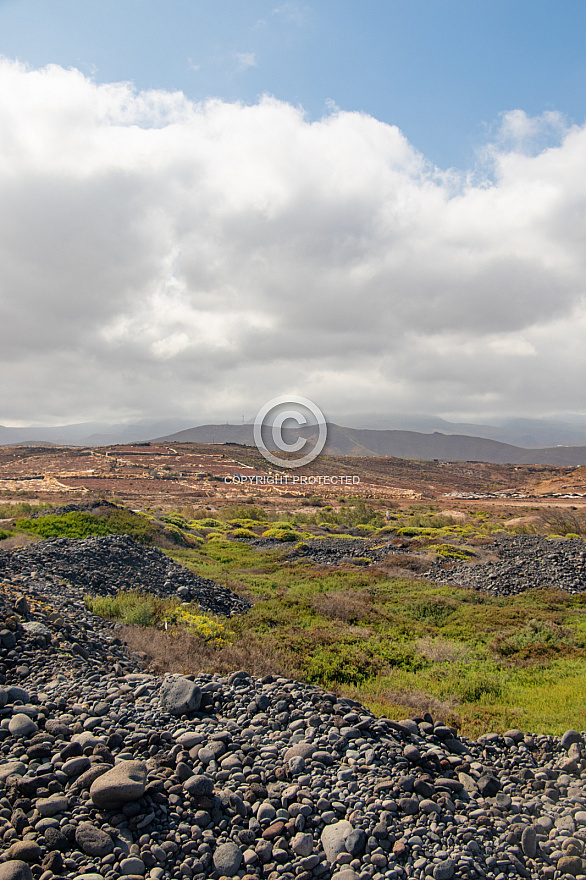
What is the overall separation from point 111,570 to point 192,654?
756cm

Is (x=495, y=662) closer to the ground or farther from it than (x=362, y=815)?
closer to the ground

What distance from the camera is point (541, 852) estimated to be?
13.7 ft

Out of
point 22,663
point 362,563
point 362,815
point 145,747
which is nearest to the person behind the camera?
point 362,815

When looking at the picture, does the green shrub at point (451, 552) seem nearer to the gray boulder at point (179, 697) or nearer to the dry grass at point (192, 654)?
the dry grass at point (192, 654)

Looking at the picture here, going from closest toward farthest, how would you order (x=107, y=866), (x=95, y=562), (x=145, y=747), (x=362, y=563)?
(x=107, y=866), (x=145, y=747), (x=95, y=562), (x=362, y=563)

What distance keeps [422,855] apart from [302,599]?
11475 mm

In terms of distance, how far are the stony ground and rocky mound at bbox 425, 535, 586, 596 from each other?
13.4 metres

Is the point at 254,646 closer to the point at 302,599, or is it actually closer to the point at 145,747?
the point at 145,747

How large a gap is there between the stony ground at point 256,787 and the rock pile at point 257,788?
0.01 metres

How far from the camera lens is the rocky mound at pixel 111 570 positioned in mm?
12961

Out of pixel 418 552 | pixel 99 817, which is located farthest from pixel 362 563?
pixel 99 817

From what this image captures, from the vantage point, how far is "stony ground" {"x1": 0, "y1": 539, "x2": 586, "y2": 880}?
372cm

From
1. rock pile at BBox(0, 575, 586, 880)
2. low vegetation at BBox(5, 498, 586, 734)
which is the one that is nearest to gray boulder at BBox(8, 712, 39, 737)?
rock pile at BBox(0, 575, 586, 880)

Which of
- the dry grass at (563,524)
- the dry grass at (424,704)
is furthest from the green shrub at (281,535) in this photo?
the dry grass at (424,704)
